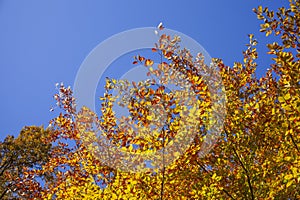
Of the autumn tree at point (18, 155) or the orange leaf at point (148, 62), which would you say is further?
the autumn tree at point (18, 155)

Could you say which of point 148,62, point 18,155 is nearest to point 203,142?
point 148,62

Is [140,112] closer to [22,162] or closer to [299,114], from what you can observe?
[299,114]

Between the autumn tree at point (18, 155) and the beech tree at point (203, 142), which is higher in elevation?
the autumn tree at point (18, 155)

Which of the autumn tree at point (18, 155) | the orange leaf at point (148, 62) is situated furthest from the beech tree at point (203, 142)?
the autumn tree at point (18, 155)

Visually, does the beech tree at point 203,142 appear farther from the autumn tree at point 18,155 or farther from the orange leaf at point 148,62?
the autumn tree at point 18,155

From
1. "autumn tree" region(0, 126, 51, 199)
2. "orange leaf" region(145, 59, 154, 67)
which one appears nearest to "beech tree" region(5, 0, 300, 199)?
"orange leaf" region(145, 59, 154, 67)

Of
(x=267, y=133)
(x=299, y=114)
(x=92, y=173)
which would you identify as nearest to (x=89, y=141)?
(x=92, y=173)

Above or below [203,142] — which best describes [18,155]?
above

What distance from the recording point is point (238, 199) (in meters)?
6.67

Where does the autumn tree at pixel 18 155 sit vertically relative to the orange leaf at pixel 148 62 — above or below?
above

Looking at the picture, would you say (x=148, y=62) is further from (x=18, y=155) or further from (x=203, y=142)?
(x=18, y=155)

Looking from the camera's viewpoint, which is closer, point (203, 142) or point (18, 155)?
point (203, 142)

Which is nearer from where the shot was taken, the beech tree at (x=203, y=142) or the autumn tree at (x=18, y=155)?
the beech tree at (x=203, y=142)

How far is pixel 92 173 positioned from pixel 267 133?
4182 mm
